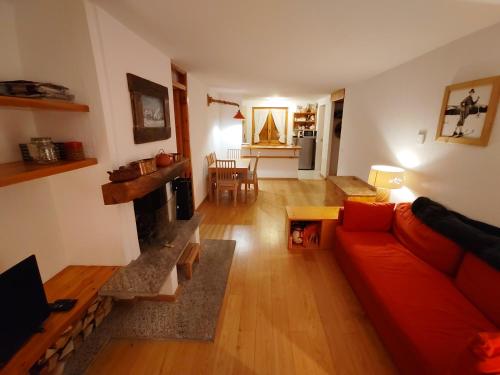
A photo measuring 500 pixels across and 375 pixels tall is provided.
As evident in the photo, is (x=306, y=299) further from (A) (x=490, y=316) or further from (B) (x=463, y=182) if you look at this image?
(B) (x=463, y=182)

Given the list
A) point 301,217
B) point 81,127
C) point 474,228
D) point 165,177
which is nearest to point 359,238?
point 301,217

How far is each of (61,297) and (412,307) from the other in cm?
230

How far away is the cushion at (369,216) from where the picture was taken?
99.6 inches

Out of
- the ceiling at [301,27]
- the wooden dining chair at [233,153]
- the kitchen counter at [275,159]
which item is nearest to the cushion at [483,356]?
the ceiling at [301,27]

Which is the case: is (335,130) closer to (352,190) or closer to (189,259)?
(352,190)

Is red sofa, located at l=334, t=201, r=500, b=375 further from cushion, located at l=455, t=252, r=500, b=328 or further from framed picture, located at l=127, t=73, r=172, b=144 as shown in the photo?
framed picture, located at l=127, t=73, r=172, b=144

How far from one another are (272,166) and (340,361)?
511 centimetres

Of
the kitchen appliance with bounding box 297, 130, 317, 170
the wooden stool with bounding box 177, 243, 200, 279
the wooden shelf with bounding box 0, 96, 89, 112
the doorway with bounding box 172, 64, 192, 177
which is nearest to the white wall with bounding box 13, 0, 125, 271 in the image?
the wooden shelf with bounding box 0, 96, 89, 112

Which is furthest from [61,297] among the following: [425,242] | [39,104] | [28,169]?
[425,242]

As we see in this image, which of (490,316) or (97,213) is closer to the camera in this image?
(490,316)

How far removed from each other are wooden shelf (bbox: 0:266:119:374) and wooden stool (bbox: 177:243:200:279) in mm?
712

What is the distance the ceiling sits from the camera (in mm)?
1450

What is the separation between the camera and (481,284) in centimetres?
151

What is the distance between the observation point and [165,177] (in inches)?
82.6
